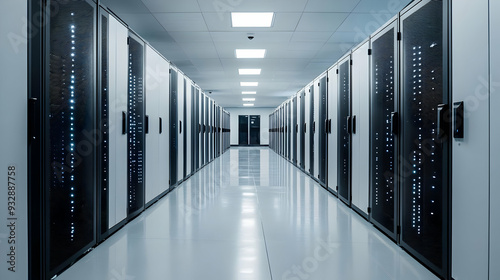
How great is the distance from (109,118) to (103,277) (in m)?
1.25

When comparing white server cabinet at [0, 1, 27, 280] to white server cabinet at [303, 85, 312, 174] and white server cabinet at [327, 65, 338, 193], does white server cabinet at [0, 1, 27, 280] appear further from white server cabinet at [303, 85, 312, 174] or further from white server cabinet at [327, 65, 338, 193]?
white server cabinet at [303, 85, 312, 174]

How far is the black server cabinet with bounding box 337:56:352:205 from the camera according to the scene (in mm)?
3705

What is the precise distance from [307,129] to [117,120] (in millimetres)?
4548

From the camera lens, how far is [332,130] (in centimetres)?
449

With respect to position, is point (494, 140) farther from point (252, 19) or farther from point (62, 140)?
point (252, 19)

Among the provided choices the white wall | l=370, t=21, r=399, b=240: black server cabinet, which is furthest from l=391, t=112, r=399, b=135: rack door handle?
the white wall

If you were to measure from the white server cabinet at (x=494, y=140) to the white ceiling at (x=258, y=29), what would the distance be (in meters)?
2.95

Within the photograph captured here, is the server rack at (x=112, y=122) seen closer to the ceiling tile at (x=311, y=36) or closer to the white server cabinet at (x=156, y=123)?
the white server cabinet at (x=156, y=123)

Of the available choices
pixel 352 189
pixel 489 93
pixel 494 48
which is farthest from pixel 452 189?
pixel 352 189

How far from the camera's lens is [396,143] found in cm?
248

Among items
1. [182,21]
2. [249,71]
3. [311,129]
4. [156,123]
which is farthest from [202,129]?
[156,123]

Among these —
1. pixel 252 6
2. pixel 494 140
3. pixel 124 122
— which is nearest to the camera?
pixel 494 140

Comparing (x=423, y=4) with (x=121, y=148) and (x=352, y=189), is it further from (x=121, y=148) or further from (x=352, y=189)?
(x=121, y=148)

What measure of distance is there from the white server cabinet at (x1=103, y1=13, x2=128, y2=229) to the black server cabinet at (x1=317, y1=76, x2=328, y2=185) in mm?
3077
